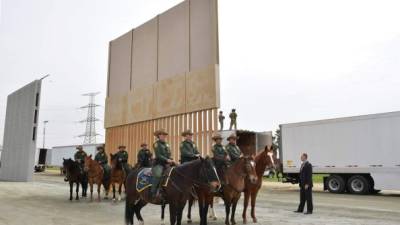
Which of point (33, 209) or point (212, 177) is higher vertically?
point (212, 177)

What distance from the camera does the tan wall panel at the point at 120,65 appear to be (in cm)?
2170

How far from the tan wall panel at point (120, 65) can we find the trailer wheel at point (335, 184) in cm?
1231

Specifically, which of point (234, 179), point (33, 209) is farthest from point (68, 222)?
point (234, 179)

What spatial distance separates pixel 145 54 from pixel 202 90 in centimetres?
575

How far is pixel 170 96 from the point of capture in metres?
17.8

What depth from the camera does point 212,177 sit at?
318 inches

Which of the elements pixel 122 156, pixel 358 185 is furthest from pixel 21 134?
pixel 358 185

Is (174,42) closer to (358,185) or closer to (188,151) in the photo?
(188,151)

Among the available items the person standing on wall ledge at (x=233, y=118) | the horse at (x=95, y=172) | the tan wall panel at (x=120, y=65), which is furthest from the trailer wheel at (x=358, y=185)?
the tan wall panel at (x=120, y=65)

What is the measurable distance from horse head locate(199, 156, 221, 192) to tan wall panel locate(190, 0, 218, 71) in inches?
309

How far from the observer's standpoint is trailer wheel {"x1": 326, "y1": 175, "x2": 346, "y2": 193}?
21.2 meters

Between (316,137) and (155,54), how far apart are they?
10.3 meters

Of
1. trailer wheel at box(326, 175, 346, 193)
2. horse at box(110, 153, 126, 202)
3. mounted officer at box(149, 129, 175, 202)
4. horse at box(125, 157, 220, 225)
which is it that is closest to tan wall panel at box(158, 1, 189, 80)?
horse at box(110, 153, 126, 202)

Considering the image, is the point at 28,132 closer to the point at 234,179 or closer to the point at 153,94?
the point at 153,94
